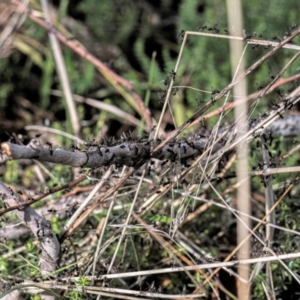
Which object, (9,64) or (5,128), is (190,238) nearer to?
(5,128)

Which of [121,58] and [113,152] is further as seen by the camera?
[121,58]

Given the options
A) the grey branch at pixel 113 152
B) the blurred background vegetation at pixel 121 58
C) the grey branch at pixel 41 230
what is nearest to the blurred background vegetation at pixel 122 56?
the blurred background vegetation at pixel 121 58

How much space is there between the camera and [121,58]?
2969mm

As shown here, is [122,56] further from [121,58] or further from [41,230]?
[41,230]

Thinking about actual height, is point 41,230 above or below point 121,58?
below

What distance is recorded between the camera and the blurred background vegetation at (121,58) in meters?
2.54

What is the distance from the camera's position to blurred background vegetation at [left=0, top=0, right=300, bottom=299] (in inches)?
99.8

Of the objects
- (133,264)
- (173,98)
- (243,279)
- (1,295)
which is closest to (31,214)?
(1,295)

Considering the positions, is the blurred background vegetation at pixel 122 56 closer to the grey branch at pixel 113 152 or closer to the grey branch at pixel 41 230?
the grey branch at pixel 113 152

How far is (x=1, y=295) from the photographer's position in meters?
1.23

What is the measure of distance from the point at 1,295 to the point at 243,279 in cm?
60

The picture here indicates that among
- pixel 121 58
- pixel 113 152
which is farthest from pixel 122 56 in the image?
pixel 113 152

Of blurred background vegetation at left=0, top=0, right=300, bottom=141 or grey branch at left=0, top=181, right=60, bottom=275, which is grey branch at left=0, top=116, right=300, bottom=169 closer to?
grey branch at left=0, top=181, right=60, bottom=275

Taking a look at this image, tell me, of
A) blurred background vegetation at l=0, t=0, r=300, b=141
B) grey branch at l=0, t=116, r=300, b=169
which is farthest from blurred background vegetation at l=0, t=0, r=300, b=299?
grey branch at l=0, t=116, r=300, b=169
